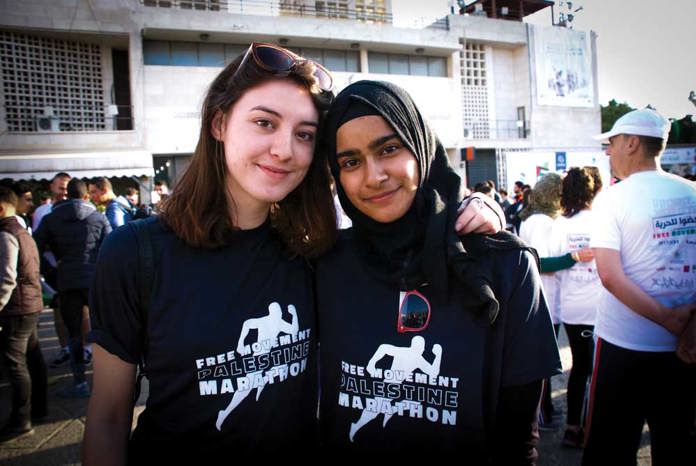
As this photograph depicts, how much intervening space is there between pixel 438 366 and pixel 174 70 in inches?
764

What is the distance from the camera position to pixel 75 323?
4461mm

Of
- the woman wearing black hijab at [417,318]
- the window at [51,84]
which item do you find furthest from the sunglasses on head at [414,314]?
the window at [51,84]

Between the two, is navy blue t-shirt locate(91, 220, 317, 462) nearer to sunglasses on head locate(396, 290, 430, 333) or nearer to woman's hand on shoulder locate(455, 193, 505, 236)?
sunglasses on head locate(396, 290, 430, 333)

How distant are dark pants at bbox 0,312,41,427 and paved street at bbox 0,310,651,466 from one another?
21cm

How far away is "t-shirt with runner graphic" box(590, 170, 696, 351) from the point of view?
7.48 ft

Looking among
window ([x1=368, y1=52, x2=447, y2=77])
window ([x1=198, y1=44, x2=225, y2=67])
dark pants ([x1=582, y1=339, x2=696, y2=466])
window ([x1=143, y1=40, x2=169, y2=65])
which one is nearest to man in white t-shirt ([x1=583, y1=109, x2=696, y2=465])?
dark pants ([x1=582, y1=339, x2=696, y2=466])

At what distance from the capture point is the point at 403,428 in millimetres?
1410

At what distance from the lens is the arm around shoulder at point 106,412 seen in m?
1.38

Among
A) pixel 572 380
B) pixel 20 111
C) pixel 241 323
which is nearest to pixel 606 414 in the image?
pixel 572 380

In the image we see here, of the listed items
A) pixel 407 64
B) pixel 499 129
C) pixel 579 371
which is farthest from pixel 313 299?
pixel 499 129

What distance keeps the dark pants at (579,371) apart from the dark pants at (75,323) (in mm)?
4507

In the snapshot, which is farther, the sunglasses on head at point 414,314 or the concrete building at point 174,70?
the concrete building at point 174,70

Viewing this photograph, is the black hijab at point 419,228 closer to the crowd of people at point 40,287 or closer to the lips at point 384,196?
the lips at point 384,196

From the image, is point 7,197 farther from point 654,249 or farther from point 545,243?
point 654,249
